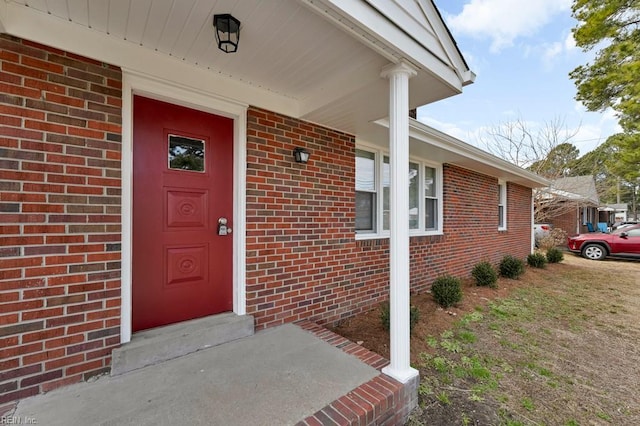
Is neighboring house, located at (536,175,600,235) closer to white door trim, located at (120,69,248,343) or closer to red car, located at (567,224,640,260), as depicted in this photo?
red car, located at (567,224,640,260)

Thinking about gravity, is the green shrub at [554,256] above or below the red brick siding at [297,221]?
below

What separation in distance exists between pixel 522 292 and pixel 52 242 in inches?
283

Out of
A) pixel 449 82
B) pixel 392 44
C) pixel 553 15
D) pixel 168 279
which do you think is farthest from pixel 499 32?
pixel 168 279

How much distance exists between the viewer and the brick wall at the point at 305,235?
2.85 metres

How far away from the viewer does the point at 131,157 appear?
215 centimetres

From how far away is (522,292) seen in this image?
217 inches

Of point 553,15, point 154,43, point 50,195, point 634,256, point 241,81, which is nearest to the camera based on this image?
point 50,195

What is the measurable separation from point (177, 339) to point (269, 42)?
97.4 inches

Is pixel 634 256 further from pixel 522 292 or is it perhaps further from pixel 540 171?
pixel 522 292

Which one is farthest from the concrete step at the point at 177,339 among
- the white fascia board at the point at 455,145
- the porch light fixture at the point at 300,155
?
the white fascia board at the point at 455,145

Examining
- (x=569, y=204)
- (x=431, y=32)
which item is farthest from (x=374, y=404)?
(x=569, y=204)

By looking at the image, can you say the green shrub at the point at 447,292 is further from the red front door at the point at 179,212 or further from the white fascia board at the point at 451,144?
the red front door at the point at 179,212

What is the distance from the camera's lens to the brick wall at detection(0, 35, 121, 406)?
170cm

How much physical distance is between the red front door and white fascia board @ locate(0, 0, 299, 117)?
28 cm
